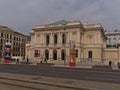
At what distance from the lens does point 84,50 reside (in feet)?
279

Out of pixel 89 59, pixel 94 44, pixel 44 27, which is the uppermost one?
pixel 44 27

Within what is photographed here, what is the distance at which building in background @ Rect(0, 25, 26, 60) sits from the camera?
4444 inches

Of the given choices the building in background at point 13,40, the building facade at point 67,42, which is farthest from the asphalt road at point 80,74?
the building in background at point 13,40

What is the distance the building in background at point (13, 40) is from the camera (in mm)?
112875

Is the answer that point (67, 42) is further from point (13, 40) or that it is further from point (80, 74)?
point (80, 74)

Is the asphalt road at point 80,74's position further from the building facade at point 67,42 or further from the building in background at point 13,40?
the building in background at point 13,40

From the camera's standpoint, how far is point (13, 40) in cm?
12231

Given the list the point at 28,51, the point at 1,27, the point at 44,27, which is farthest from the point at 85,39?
the point at 1,27

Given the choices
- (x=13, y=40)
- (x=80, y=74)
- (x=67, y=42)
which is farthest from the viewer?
(x=13, y=40)

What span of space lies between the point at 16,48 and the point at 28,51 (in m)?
26.0

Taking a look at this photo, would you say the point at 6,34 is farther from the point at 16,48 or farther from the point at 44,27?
the point at 44,27

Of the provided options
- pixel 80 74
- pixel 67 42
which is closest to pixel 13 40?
pixel 67 42

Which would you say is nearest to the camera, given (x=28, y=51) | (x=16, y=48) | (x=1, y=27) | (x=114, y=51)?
→ (x=114, y=51)

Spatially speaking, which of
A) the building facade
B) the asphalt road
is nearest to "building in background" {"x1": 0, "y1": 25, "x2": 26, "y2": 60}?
the building facade
